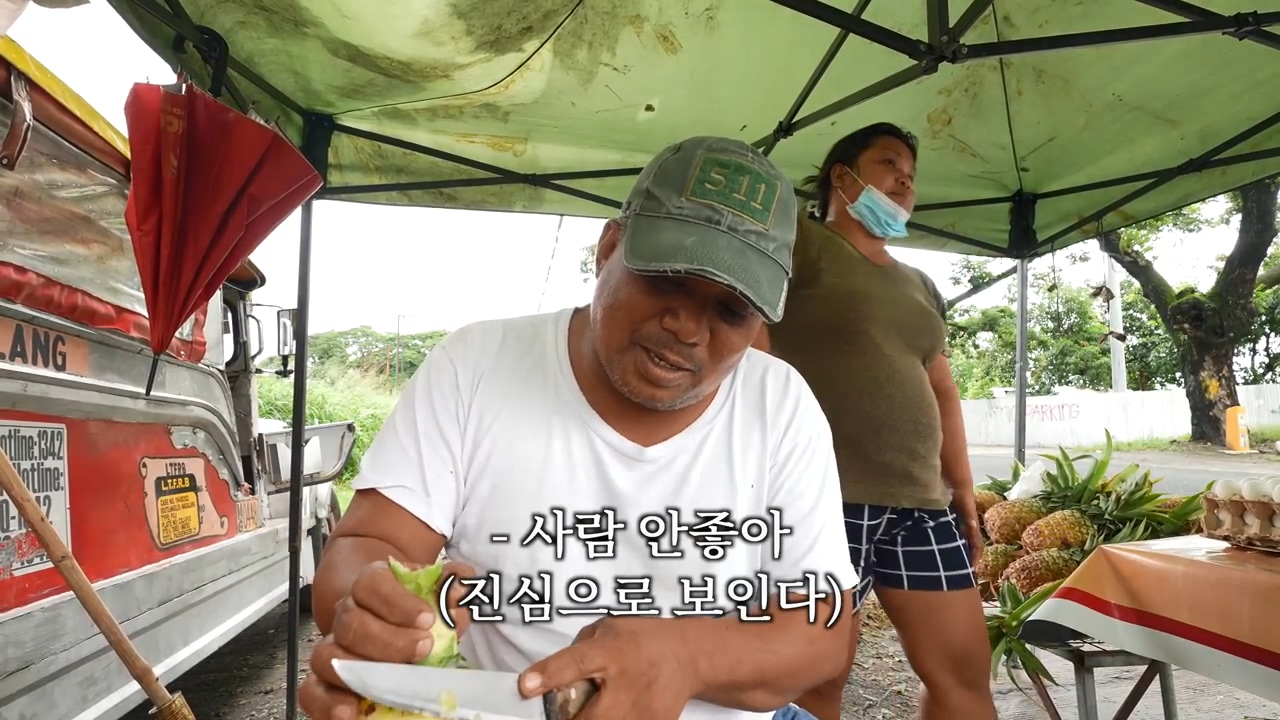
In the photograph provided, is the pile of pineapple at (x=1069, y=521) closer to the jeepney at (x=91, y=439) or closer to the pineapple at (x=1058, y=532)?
the pineapple at (x=1058, y=532)

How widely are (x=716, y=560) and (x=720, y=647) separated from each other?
247 millimetres

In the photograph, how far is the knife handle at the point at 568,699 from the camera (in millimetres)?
717

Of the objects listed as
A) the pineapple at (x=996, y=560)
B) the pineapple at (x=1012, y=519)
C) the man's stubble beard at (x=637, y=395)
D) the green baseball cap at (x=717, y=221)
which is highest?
the green baseball cap at (x=717, y=221)

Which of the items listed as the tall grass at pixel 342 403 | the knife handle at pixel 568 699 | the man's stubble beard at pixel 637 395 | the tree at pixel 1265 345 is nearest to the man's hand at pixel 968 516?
the man's stubble beard at pixel 637 395

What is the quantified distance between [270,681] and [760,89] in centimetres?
401

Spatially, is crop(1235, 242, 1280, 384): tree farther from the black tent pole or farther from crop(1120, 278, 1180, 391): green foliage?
the black tent pole

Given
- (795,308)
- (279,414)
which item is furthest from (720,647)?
(279,414)

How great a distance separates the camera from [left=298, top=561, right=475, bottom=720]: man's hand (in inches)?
29.8

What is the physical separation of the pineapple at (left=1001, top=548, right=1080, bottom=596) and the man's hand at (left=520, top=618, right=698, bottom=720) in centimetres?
261

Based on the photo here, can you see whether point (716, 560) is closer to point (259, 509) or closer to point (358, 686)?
point (358, 686)

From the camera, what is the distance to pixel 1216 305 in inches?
519

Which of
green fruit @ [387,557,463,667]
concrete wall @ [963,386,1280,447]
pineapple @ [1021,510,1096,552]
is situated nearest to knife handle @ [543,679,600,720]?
green fruit @ [387,557,463,667]

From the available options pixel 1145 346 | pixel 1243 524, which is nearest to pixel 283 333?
pixel 1243 524

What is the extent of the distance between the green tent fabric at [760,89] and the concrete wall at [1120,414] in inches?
662
